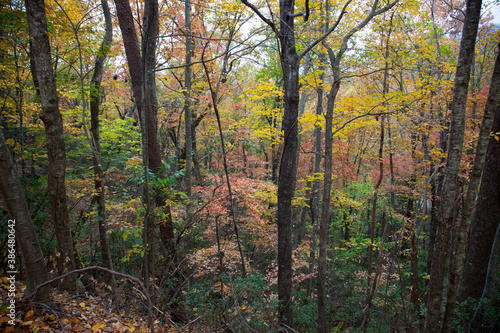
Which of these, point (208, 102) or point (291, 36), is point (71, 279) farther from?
point (208, 102)

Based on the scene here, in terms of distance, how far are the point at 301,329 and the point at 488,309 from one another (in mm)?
4503

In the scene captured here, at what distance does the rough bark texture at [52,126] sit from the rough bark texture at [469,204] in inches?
233

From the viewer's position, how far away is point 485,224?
16.8ft

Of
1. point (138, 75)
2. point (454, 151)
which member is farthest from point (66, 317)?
point (454, 151)

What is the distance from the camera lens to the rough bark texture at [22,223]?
2.45 meters

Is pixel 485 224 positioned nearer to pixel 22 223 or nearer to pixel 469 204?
pixel 469 204

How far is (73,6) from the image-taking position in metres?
7.27

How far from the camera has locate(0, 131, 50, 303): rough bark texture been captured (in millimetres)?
2445

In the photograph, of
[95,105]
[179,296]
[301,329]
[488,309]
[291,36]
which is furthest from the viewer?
[301,329]

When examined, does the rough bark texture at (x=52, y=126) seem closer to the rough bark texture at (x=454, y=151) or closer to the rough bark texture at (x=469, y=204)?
the rough bark texture at (x=454, y=151)

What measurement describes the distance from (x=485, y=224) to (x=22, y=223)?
8120 mm

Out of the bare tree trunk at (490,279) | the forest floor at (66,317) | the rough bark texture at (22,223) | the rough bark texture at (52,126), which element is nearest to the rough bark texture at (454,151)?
the bare tree trunk at (490,279)

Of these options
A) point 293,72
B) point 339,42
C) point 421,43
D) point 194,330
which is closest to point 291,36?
point 293,72

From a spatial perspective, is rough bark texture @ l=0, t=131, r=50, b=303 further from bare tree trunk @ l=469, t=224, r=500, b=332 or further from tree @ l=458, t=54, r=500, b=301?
tree @ l=458, t=54, r=500, b=301
